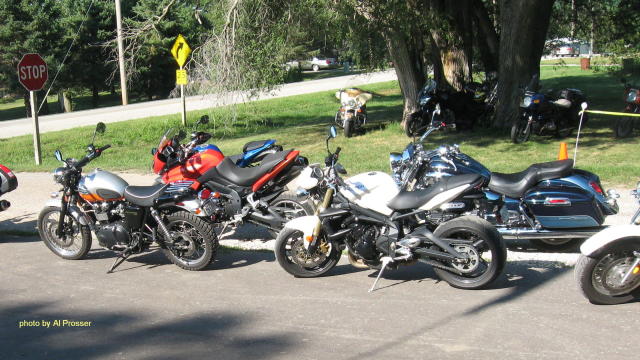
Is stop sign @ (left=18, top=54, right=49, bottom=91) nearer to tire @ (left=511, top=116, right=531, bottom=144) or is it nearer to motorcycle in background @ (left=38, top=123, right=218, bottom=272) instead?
motorcycle in background @ (left=38, top=123, right=218, bottom=272)

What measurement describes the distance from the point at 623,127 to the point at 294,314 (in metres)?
11.0

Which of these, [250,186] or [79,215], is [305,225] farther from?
[79,215]

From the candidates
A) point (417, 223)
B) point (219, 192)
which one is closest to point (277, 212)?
point (219, 192)

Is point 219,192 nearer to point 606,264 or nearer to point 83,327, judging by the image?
point 83,327

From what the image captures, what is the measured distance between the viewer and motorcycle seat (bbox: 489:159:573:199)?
7.18 meters

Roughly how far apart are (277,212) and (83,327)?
2836 millimetres

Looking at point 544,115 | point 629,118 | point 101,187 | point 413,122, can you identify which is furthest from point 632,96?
point 101,187

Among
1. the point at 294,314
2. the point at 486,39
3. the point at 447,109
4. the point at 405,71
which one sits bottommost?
the point at 294,314

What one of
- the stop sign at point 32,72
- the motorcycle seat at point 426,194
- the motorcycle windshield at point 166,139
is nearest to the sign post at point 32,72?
the stop sign at point 32,72

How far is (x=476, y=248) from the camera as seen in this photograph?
6191mm

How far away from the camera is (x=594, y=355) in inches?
191

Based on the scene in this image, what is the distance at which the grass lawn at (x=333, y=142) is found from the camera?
12781mm

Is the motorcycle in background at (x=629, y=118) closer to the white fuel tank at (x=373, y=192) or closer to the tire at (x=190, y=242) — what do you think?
the white fuel tank at (x=373, y=192)

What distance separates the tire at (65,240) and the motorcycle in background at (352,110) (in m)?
9.69
